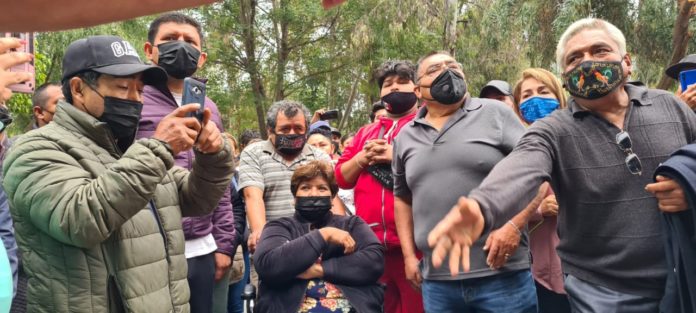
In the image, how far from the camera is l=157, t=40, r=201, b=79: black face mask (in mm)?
3801

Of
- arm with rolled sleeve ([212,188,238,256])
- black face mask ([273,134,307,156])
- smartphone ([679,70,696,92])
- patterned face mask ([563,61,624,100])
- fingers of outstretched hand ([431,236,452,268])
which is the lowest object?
arm with rolled sleeve ([212,188,238,256])

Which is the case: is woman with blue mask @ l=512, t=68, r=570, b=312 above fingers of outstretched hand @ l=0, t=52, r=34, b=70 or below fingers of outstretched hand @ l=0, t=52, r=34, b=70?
below

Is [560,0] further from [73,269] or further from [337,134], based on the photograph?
[73,269]

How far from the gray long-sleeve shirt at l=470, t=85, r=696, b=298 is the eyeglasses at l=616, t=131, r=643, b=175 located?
0.07ft

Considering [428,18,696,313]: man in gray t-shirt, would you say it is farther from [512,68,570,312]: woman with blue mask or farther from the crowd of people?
[512,68,570,312]: woman with blue mask

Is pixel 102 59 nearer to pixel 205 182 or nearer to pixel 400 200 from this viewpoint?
pixel 205 182

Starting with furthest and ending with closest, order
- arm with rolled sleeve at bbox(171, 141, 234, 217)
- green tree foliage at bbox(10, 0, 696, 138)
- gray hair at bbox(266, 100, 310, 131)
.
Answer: green tree foliage at bbox(10, 0, 696, 138)
gray hair at bbox(266, 100, 310, 131)
arm with rolled sleeve at bbox(171, 141, 234, 217)

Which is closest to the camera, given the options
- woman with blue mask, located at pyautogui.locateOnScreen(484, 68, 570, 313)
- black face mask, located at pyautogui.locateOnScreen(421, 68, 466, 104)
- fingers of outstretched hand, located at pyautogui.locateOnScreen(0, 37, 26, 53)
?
fingers of outstretched hand, located at pyautogui.locateOnScreen(0, 37, 26, 53)

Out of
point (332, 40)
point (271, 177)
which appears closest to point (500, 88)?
point (271, 177)

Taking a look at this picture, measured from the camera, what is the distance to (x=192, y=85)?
9.79 ft

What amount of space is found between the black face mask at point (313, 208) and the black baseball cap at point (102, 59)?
1521mm

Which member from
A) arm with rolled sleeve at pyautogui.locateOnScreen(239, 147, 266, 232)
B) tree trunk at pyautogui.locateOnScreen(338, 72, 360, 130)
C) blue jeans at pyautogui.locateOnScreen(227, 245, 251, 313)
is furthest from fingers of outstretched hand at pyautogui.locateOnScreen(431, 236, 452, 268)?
tree trunk at pyautogui.locateOnScreen(338, 72, 360, 130)

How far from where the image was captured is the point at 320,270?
3.92 meters

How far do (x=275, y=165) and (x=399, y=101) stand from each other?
1.07 meters
